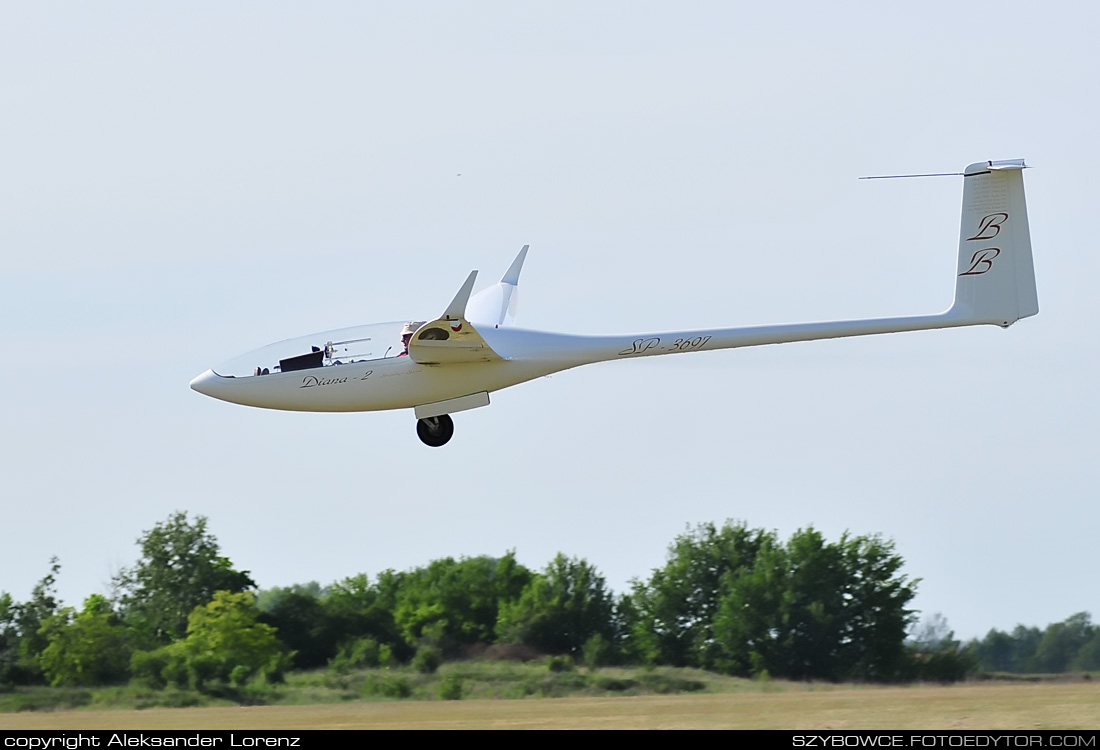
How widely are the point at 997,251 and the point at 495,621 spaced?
69.6ft

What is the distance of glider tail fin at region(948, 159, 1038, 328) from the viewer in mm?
30562

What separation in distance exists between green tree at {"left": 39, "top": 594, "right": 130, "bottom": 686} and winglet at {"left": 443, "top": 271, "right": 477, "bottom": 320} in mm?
17936

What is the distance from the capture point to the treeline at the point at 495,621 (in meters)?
42.7

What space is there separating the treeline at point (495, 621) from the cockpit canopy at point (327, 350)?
1284 centimetres

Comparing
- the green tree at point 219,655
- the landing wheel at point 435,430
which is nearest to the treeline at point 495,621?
the green tree at point 219,655

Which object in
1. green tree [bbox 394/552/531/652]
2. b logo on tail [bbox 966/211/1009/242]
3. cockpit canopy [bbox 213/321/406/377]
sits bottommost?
green tree [bbox 394/552/531/652]

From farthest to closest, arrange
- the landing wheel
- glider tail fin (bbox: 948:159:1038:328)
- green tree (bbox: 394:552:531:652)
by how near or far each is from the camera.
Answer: green tree (bbox: 394:552:531:652), the landing wheel, glider tail fin (bbox: 948:159:1038:328)

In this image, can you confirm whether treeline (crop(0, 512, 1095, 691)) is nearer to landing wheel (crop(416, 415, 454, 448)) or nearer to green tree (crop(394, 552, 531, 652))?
green tree (crop(394, 552, 531, 652))

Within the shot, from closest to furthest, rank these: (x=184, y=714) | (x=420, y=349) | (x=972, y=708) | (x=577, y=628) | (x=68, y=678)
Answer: (x=420, y=349) < (x=972, y=708) < (x=184, y=714) < (x=68, y=678) < (x=577, y=628)

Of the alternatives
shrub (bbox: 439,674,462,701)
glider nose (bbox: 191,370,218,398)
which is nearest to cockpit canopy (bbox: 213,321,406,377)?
glider nose (bbox: 191,370,218,398)
